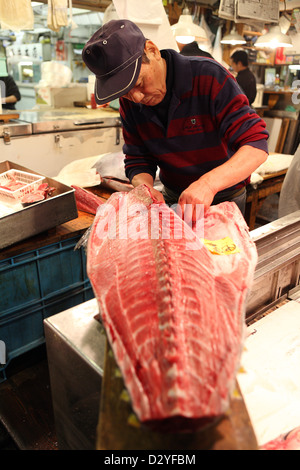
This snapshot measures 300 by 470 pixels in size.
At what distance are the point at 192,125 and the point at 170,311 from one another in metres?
1.41

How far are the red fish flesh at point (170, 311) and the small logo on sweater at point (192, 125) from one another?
0.70 metres

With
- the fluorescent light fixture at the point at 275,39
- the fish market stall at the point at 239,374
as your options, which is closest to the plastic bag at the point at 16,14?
the fish market stall at the point at 239,374

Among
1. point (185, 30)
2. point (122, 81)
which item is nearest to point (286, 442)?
point (122, 81)

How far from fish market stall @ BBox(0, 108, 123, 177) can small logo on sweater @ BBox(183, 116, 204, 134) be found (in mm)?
2357

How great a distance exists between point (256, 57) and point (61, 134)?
5.76 m

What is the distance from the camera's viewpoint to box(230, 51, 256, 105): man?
605cm

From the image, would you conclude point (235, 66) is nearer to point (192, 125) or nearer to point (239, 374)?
point (192, 125)

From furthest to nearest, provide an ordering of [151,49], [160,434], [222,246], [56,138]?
[56,138]
[151,49]
[222,246]
[160,434]

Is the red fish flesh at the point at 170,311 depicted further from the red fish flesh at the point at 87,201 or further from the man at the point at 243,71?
the man at the point at 243,71

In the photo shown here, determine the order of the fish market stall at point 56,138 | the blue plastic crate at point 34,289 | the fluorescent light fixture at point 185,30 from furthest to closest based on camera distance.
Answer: the fluorescent light fixture at point 185,30, the fish market stall at point 56,138, the blue plastic crate at point 34,289

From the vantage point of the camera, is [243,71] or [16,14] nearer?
[16,14]

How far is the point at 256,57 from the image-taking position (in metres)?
7.96

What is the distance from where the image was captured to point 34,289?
258 cm

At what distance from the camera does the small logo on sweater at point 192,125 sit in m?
2.03
